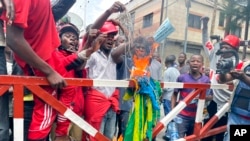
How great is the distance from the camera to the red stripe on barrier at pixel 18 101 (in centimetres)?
164

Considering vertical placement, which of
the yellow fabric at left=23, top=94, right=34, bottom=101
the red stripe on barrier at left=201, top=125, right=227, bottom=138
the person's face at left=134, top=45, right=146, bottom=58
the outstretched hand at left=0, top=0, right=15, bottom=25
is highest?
the outstretched hand at left=0, top=0, right=15, bottom=25

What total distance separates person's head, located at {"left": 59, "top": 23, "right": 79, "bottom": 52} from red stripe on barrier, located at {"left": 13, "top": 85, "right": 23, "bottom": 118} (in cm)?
65

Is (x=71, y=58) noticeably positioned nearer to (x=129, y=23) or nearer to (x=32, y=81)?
(x=32, y=81)

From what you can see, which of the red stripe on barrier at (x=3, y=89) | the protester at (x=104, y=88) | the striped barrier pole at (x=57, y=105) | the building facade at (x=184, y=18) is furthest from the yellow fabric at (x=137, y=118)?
the building facade at (x=184, y=18)

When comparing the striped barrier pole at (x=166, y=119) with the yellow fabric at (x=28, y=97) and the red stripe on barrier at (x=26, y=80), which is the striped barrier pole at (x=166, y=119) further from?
the yellow fabric at (x=28, y=97)

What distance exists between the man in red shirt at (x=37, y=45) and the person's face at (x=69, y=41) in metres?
0.44

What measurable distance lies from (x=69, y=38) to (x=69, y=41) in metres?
0.03

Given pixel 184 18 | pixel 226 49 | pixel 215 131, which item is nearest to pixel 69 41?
pixel 226 49

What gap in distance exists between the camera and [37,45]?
67.4 inches

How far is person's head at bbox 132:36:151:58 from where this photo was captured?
211 centimetres

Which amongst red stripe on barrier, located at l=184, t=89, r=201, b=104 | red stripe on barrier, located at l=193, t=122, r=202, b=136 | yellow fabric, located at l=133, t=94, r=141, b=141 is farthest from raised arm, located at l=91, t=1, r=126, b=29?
red stripe on barrier, located at l=193, t=122, r=202, b=136

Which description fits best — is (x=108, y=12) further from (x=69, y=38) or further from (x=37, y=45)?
(x=37, y=45)

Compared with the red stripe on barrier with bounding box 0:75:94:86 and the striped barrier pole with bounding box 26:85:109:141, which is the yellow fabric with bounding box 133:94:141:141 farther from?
the red stripe on barrier with bounding box 0:75:94:86

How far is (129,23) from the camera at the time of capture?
2109mm
